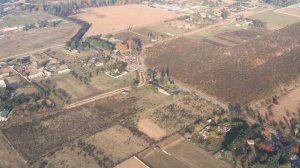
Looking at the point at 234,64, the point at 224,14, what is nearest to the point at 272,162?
the point at 234,64

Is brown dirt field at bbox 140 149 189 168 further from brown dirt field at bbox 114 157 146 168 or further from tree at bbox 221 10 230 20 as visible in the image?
tree at bbox 221 10 230 20

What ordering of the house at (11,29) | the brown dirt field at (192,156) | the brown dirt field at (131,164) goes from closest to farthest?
1. the brown dirt field at (131,164)
2. the brown dirt field at (192,156)
3. the house at (11,29)

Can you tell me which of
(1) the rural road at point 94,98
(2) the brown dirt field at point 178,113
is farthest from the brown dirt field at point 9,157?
(2) the brown dirt field at point 178,113

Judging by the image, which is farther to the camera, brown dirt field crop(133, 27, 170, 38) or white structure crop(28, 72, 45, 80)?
brown dirt field crop(133, 27, 170, 38)

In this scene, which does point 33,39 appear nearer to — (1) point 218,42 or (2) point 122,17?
(2) point 122,17

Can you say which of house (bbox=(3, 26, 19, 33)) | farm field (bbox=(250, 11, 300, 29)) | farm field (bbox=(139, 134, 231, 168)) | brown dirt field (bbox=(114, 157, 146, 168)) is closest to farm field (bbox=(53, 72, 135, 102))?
farm field (bbox=(139, 134, 231, 168))

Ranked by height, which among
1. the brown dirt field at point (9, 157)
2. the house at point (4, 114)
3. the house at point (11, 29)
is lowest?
the house at point (11, 29)

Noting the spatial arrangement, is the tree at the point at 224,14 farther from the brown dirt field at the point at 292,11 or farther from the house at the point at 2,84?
the house at the point at 2,84
